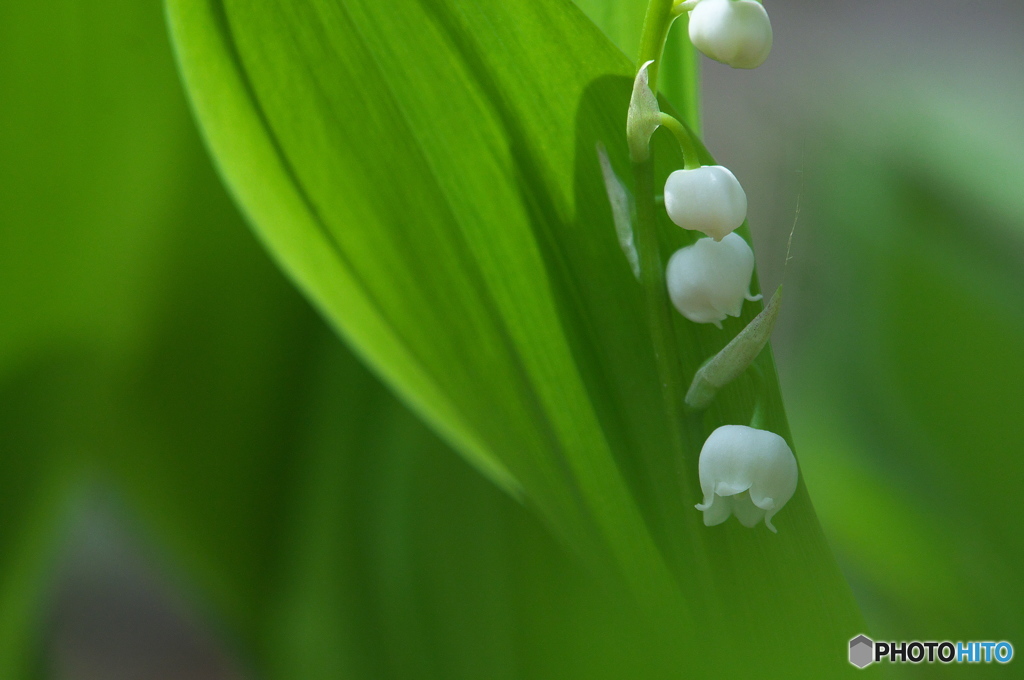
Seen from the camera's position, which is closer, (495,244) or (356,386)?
(495,244)

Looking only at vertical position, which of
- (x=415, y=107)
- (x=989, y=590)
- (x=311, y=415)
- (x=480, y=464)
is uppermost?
(x=415, y=107)

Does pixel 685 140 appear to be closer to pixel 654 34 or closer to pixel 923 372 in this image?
pixel 654 34

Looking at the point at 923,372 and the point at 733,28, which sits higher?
the point at 733,28

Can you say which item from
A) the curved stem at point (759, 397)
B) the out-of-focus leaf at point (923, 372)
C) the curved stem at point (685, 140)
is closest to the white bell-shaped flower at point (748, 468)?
the curved stem at point (759, 397)

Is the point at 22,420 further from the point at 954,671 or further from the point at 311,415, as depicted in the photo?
the point at 954,671

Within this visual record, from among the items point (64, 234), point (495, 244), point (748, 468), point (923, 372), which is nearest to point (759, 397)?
point (748, 468)

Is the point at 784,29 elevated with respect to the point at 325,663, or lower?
elevated

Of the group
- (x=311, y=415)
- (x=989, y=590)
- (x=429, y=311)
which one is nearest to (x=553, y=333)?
(x=429, y=311)
